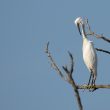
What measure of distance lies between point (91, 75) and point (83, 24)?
→ 149 centimetres

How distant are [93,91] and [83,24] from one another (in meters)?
3.17

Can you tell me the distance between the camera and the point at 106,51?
11414 millimetres

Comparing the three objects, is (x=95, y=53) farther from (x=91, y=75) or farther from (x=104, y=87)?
(x=104, y=87)

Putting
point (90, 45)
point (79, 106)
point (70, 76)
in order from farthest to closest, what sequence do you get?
1. point (90, 45)
2. point (70, 76)
3. point (79, 106)

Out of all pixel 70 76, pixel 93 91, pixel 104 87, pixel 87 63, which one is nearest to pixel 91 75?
pixel 87 63

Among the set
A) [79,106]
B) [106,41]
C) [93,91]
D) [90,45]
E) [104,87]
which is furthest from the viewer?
[90,45]

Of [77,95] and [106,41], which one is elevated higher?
[77,95]

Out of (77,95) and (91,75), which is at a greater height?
(77,95)

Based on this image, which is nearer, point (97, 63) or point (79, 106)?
point (79, 106)

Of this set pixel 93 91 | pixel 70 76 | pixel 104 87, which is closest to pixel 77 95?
pixel 70 76

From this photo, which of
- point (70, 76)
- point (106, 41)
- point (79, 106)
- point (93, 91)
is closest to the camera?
point (79, 106)

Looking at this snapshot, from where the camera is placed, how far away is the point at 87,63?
12.8 m

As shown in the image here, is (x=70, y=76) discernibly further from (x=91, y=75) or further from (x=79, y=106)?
(x=91, y=75)

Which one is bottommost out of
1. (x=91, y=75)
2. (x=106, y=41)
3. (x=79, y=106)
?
(x=91, y=75)
